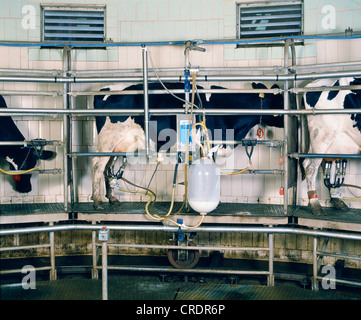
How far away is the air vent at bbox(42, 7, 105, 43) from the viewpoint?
4512 mm

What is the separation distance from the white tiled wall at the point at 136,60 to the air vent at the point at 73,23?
97mm

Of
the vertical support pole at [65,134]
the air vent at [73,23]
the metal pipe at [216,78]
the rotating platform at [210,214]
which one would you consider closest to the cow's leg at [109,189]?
the rotating platform at [210,214]

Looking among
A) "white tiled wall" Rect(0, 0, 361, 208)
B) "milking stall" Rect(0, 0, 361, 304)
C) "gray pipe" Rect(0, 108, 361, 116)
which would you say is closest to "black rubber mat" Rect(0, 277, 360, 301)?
"milking stall" Rect(0, 0, 361, 304)

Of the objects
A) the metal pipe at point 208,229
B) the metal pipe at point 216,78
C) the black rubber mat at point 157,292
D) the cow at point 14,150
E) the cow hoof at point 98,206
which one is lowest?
the black rubber mat at point 157,292

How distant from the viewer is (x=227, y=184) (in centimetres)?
443

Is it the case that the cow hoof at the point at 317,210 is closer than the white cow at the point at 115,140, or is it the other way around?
the cow hoof at the point at 317,210

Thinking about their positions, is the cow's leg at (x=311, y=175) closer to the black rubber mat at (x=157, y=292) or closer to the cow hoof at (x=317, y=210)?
the cow hoof at (x=317, y=210)

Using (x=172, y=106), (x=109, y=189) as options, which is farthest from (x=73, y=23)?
(x=109, y=189)

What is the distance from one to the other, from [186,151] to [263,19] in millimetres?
2165

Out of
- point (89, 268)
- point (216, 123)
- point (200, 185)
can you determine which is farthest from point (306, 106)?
point (89, 268)

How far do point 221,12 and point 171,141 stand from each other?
1.68 meters

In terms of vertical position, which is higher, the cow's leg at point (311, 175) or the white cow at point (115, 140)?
the white cow at point (115, 140)

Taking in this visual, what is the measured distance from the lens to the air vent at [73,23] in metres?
4.51

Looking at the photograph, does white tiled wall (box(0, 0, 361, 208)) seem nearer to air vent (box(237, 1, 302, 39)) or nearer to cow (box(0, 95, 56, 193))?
air vent (box(237, 1, 302, 39))
